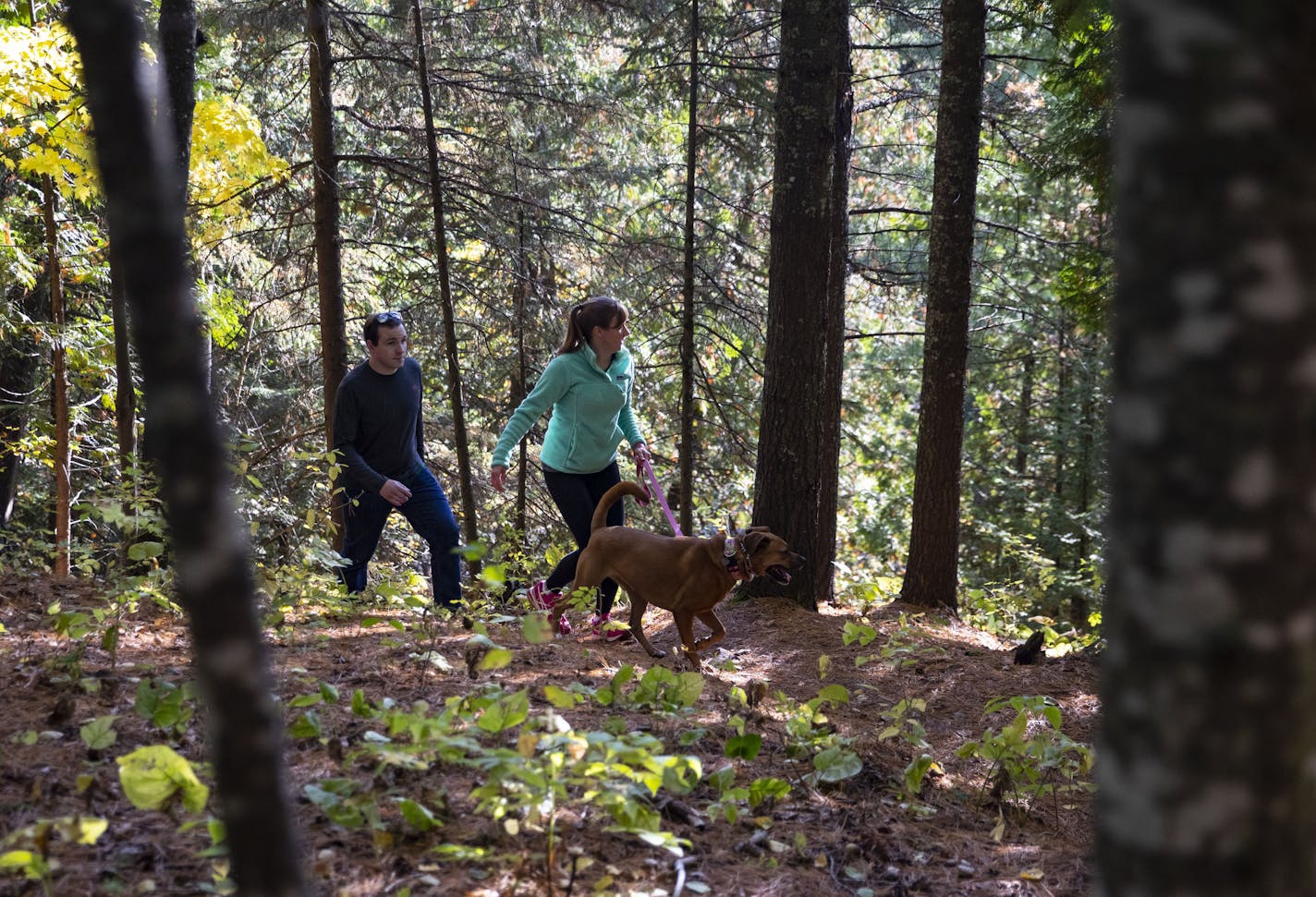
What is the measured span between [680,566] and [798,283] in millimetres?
3003

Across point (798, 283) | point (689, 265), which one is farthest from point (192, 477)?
point (689, 265)

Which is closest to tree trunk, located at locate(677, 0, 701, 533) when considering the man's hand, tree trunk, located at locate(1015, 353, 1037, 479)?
the man's hand

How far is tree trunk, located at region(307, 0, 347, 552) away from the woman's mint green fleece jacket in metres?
3.91

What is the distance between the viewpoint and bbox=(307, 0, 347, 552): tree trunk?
10.5 m

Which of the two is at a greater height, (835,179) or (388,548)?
(835,179)

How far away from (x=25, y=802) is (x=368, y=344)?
15.6 feet

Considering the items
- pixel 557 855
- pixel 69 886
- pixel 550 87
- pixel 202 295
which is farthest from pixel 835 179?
pixel 69 886

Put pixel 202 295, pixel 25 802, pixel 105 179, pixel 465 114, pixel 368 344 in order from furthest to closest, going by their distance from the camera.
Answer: pixel 465 114, pixel 202 295, pixel 368 344, pixel 25 802, pixel 105 179

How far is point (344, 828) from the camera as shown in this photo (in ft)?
10.3

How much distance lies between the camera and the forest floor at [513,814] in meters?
2.92

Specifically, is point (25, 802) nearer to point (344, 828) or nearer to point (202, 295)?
point (344, 828)

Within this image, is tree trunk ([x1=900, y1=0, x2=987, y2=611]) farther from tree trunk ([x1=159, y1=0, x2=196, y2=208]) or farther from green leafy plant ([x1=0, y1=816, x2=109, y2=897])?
green leafy plant ([x1=0, y1=816, x2=109, y2=897])

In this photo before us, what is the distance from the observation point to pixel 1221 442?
1280mm

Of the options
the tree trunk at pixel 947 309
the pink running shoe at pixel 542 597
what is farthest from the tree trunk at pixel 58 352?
the tree trunk at pixel 947 309
